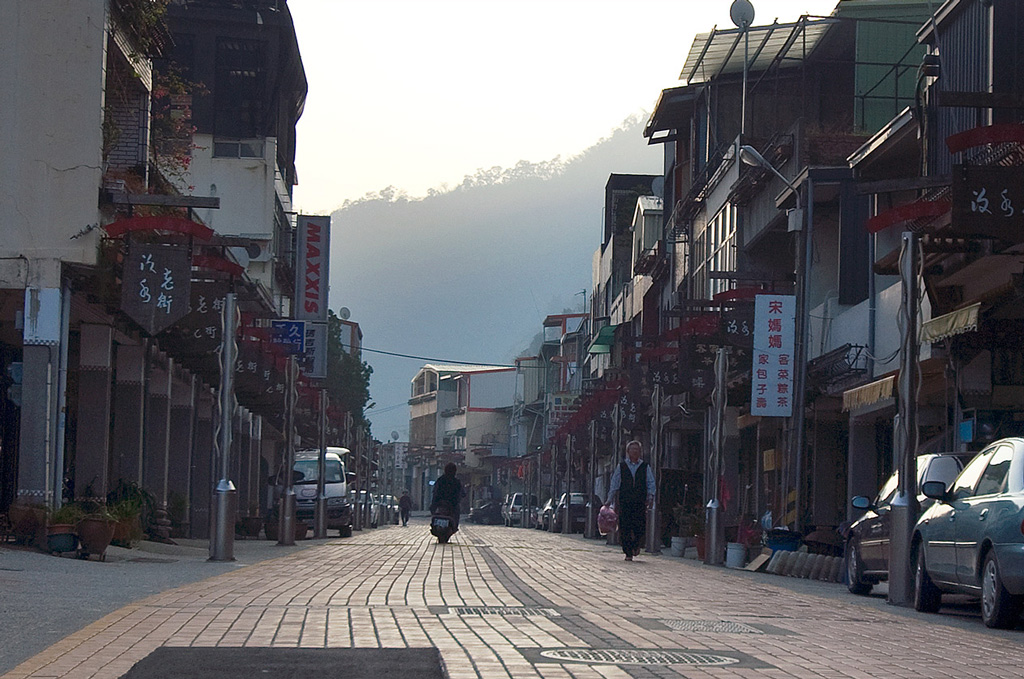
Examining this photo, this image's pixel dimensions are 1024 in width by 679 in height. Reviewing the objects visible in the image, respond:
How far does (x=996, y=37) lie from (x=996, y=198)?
4488 mm

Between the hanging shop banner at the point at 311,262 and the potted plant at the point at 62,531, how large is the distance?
38261 millimetres

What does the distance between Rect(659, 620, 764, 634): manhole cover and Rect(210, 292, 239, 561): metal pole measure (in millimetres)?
11405

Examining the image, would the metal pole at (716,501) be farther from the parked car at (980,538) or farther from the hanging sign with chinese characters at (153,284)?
the parked car at (980,538)

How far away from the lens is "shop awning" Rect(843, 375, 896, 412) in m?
23.6

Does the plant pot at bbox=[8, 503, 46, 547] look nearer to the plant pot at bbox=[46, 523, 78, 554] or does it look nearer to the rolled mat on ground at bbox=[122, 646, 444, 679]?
the plant pot at bbox=[46, 523, 78, 554]

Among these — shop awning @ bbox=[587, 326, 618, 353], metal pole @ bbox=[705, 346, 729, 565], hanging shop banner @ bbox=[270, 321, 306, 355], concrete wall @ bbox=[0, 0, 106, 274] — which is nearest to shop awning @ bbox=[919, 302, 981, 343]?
metal pole @ bbox=[705, 346, 729, 565]

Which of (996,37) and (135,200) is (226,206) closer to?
(135,200)

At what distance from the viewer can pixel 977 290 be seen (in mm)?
23797

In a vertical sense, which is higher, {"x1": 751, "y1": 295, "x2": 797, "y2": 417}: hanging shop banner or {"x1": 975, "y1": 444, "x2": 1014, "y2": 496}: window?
{"x1": 751, "y1": 295, "x2": 797, "y2": 417}: hanging shop banner

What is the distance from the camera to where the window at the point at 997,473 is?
13680 millimetres

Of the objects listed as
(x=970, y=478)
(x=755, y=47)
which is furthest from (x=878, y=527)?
(x=755, y=47)

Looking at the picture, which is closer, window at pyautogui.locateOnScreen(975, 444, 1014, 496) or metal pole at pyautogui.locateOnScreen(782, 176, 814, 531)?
window at pyautogui.locateOnScreen(975, 444, 1014, 496)

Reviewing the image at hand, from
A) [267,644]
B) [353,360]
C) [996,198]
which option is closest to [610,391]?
[353,360]

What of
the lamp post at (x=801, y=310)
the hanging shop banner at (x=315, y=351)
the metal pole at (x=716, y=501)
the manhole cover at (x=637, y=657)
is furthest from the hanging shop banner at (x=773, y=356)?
the hanging shop banner at (x=315, y=351)
